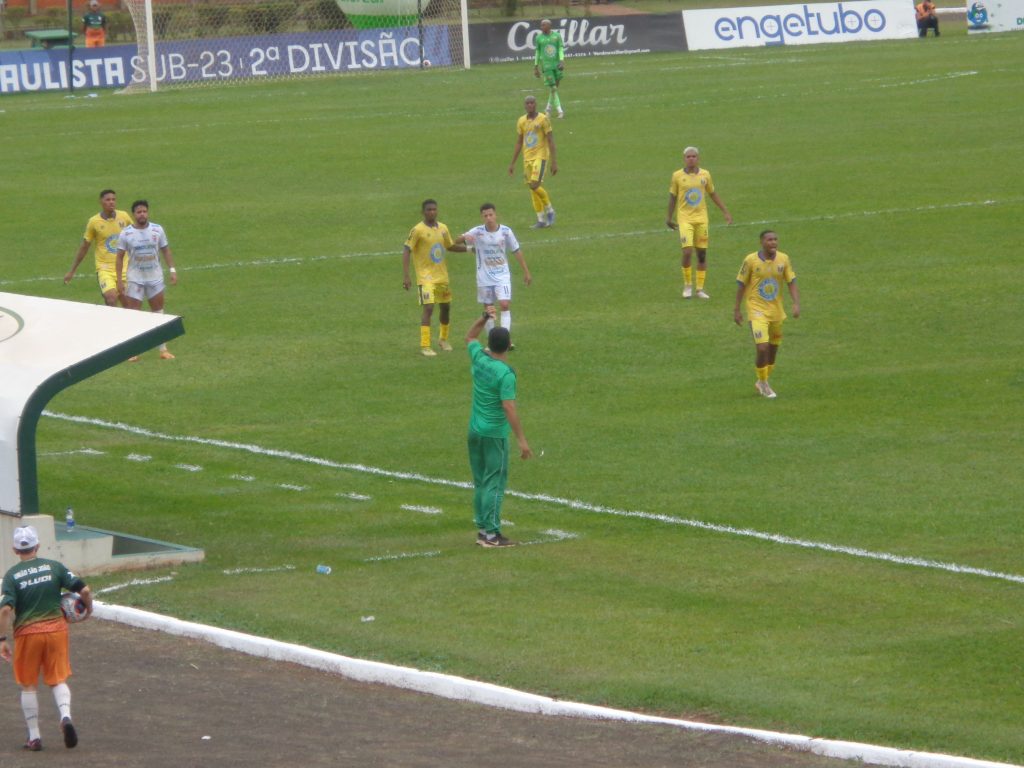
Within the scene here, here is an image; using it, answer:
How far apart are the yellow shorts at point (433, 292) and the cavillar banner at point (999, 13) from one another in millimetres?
47844

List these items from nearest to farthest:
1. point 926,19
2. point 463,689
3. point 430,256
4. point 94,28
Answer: point 463,689 < point 430,256 < point 94,28 < point 926,19

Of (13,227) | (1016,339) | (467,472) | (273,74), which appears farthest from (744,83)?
(467,472)

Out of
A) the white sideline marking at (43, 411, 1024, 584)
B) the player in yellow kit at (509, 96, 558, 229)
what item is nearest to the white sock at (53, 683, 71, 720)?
the white sideline marking at (43, 411, 1024, 584)

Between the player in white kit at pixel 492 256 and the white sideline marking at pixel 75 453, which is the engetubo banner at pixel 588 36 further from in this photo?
the white sideline marking at pixel 75 453

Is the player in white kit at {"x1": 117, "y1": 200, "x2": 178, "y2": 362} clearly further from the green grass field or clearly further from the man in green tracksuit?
the man in green tracksuit

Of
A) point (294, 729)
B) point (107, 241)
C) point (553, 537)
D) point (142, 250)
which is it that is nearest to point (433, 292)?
point (142, 250)

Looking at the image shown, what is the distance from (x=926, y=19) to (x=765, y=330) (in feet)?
156

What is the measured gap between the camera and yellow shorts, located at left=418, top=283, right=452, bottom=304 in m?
25.2

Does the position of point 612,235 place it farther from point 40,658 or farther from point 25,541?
point 40,658

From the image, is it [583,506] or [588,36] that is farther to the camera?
[588,36]

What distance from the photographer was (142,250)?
25.4 metres

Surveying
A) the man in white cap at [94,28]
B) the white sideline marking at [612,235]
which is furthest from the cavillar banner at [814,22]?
the white sideline marking at [612,235]

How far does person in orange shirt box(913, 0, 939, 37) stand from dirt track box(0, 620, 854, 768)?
5760 centimetres

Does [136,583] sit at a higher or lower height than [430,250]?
lower
